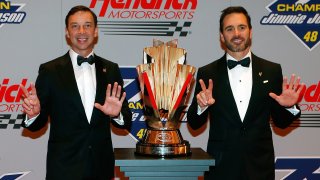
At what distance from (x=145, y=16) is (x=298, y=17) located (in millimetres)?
1436

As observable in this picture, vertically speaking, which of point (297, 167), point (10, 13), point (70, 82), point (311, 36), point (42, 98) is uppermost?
point (10, 13)

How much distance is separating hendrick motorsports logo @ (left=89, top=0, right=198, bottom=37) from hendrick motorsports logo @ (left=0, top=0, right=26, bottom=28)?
2.07 feet

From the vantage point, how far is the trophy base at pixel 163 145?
2.31 meters

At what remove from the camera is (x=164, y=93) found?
7.77 feet

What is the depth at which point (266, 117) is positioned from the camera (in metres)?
2.79

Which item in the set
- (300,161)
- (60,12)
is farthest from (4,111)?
(300,161)

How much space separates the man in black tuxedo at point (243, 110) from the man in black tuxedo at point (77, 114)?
0.56 m

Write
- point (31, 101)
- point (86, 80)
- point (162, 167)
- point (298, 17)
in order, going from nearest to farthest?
point (162, 167) → point (31, 101) → point (86, 80) → point (298, 17)

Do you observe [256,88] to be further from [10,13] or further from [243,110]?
[10,13]

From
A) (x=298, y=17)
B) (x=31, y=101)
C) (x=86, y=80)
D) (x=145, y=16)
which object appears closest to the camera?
(x=31, y=101)

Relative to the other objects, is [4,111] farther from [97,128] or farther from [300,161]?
[300,161]

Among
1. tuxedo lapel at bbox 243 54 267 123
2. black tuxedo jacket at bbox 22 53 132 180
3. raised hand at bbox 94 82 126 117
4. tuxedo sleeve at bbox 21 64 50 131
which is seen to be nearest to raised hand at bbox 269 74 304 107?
tuxedo lapel at bbox 243 54 267 123

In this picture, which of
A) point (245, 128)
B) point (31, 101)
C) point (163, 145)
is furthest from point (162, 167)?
point (31, 101)

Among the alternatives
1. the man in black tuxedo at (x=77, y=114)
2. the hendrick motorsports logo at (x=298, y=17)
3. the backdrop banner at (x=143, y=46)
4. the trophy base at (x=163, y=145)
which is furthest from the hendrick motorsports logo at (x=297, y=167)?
the trophy base at (x=163, y=145)
